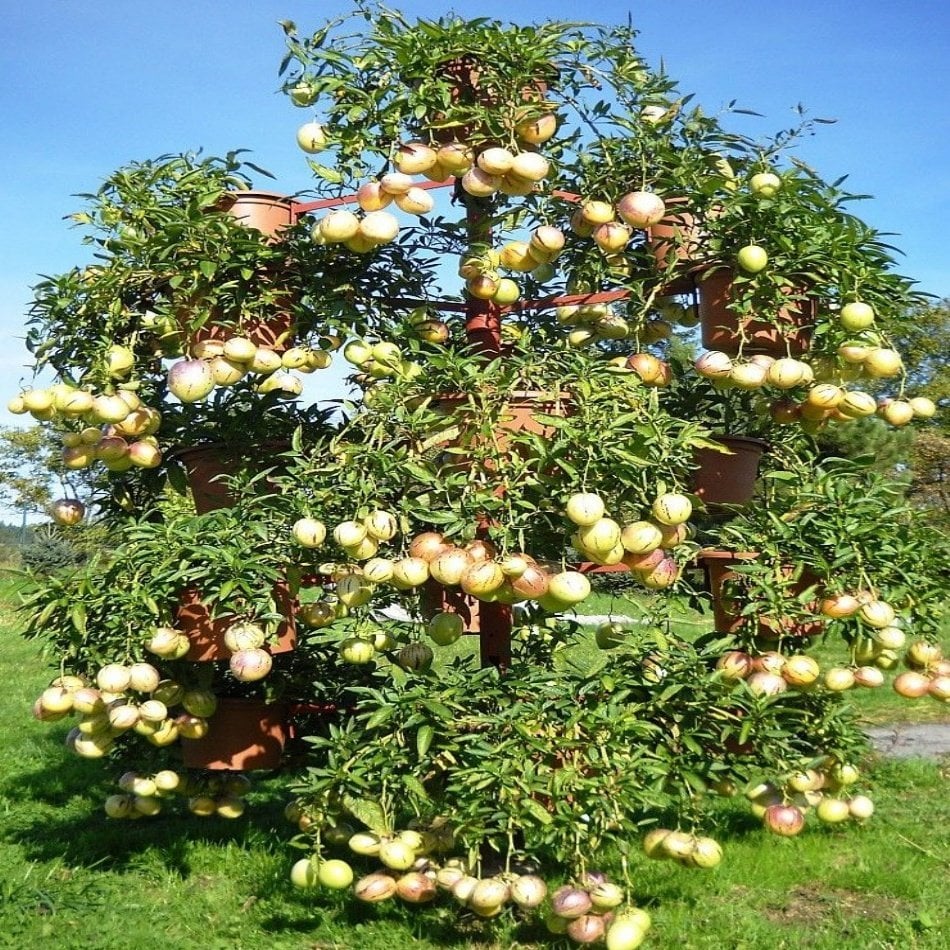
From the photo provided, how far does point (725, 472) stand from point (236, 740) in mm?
1525

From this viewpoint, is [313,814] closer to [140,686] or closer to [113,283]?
[140,686]

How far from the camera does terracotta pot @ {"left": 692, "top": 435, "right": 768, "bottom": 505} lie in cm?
266

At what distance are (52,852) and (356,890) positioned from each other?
164 centimetres

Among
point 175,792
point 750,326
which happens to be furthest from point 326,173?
→ point 175,792

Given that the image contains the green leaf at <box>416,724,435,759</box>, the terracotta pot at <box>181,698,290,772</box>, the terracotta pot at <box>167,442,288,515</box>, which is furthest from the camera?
the terracotta pot at <box>181,698,290,772</box>

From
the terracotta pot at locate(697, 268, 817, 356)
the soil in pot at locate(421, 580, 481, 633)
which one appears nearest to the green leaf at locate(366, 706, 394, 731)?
the soil in pot at locate(421, 580, 481, 633)

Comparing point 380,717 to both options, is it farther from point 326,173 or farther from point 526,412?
point 326,173

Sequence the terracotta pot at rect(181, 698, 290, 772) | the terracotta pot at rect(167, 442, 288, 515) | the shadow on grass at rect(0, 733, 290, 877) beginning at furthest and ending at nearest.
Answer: the shadow on grass at rect(0, 733, 290, 877), the terracotta pot at rect(181, 698, 290, 772), the terracotta pot at rect(167, 442, 288, 515)

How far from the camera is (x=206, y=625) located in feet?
8.54

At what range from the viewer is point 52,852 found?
11.6ft

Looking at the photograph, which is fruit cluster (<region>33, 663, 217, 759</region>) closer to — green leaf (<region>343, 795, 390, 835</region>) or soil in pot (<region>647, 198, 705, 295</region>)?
green leaf (<region>343, 795, 390, 835</region>)

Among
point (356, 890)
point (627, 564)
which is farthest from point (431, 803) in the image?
point (627, 564)

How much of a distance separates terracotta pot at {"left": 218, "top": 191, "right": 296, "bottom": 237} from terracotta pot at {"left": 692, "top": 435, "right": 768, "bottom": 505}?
1.26 m

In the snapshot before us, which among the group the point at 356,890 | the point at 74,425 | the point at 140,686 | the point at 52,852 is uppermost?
the point at 74,425
